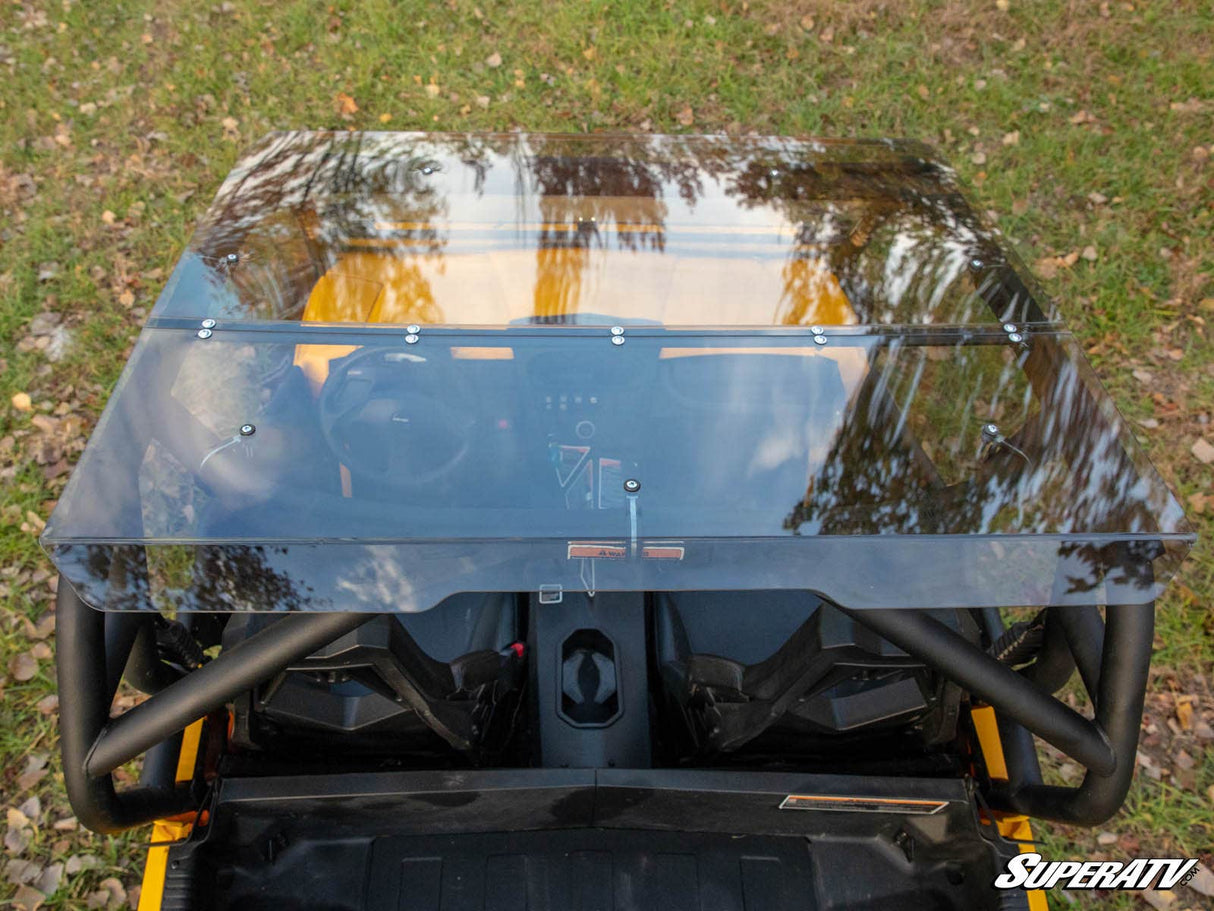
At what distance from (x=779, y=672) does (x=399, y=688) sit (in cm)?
79

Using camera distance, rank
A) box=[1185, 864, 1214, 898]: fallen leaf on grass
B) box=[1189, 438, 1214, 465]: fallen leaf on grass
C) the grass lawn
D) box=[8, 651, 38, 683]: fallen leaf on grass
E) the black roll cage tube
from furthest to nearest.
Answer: the grass lawn → box=[1189, 438, 1214, 465]: fallen leaf on grass → box=[8, 651, 38, 683]: fallen leaf on grass → box=[1185, 864, 1214, 898]: fallen leaf on grass → the black roll cage tube

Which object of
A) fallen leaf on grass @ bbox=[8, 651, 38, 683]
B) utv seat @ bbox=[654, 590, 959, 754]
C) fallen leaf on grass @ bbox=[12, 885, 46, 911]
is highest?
utv seat @ bbox=[654, 590, 959, 754]

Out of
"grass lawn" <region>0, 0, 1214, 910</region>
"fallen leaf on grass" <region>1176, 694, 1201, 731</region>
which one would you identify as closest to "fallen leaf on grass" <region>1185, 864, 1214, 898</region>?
"fallen leaf on grass" <region>1176, 694, 1201, 731</region>

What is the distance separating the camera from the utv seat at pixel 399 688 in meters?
1.68

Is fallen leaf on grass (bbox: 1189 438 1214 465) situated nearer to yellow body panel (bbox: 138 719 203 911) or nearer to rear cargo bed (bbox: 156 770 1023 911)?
rear cargo bed (bbox: 156 770 1023 911)

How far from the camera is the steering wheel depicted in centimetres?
169

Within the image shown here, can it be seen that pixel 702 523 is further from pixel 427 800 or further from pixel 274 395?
pixel 274 395

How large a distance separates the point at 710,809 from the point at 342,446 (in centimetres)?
112

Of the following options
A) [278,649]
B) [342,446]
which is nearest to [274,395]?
[342,446]

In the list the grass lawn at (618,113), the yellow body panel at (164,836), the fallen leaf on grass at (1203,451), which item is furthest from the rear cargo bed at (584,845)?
the fallen leaf on grass at (1203,451)

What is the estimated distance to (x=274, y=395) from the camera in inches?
71.3

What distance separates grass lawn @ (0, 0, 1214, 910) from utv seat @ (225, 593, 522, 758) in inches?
92.2

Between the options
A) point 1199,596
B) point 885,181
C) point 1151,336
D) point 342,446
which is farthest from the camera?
point 1151,336

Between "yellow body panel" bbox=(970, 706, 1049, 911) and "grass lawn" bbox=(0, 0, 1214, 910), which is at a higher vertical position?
"grass lawn" bbox=(0, 0, 1214, 910)
